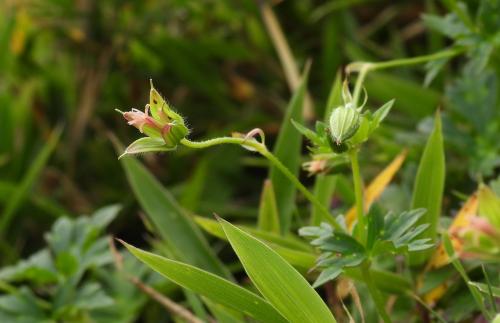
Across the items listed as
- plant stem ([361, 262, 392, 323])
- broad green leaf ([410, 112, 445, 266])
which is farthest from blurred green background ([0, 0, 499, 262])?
plant stem ([361, 262, 392, 323])

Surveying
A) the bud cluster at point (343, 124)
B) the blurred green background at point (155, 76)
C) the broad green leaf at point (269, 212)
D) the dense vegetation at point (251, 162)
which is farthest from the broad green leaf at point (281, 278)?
the blurred green background at point (155, 76)

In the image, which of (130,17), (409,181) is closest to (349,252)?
(409,181)

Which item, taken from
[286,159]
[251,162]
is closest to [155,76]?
[251,162]

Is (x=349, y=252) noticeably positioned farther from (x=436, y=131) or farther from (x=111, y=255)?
(x=111, y=255)

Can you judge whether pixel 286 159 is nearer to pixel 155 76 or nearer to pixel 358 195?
pixel 358 195

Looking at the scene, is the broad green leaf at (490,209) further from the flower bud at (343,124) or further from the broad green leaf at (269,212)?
the broad green leaf at (269,212)
